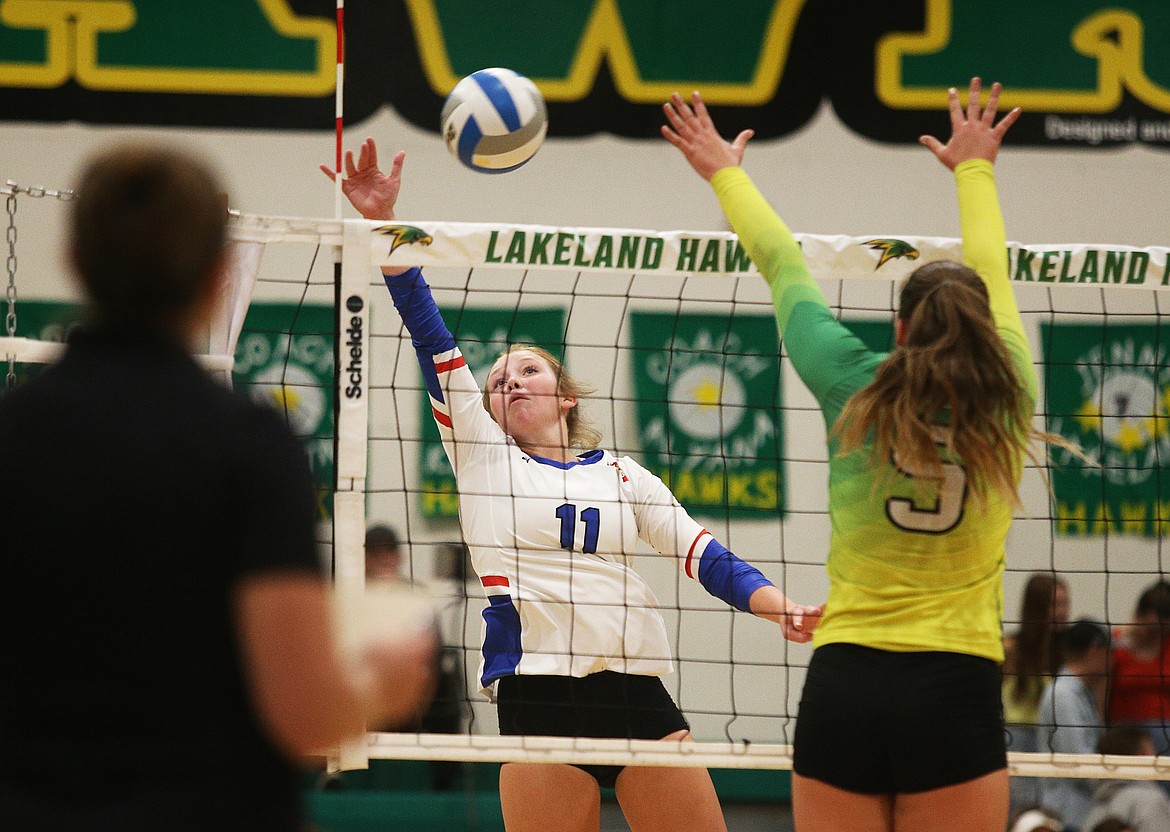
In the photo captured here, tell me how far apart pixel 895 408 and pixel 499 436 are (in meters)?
1.54

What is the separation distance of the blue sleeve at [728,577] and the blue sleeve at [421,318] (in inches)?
34.3

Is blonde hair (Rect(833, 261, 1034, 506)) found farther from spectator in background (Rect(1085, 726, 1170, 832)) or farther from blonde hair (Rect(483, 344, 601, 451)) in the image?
spectator in background (Rect(1085, 726, 1170, 832))

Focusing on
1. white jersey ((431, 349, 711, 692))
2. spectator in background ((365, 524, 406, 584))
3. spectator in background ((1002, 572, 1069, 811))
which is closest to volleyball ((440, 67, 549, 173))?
white jersey ((431, 349, 711, 692))

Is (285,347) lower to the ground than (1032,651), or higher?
higher

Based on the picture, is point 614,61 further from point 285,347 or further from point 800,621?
point 800,621

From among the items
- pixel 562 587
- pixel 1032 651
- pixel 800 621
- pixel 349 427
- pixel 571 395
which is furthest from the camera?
pixel 1032 651

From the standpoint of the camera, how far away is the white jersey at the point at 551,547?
3.56 m

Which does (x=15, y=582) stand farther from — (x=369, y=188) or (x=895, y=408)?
(x=369, y=188)

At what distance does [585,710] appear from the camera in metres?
3.53

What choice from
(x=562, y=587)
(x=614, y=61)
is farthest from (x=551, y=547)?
(x=614, y=61)

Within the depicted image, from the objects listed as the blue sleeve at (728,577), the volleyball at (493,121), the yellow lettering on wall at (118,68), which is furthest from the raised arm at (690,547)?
the yellow lettering on wall at (118,68)

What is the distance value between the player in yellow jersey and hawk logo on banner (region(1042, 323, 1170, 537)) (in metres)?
5.31

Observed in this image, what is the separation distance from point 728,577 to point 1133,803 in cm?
253

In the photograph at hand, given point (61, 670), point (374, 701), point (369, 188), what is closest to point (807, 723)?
point (374, 701)
